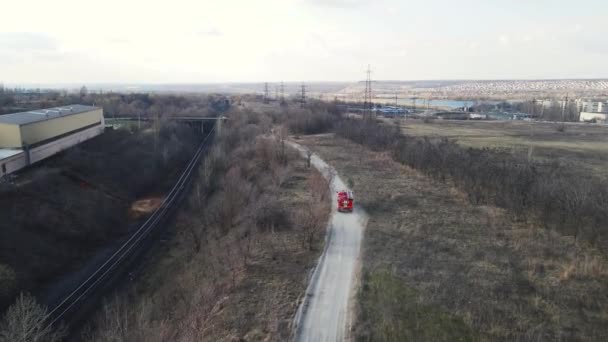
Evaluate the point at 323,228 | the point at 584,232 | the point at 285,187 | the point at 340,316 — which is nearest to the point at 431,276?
the point at 340,316

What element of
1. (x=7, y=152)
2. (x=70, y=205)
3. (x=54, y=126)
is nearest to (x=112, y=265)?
(x=70, y=205)

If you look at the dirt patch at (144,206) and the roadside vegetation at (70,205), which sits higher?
the roadside vegetation at (70,205)

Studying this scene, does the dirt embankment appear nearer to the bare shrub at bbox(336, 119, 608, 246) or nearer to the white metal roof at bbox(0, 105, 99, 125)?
the white metal roof at bbox(0, 105, 99, 125)

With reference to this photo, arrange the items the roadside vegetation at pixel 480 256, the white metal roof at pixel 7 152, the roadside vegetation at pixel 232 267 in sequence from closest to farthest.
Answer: the roadside vegetation at pixel 480 256
the roadside vegetation at pixel 232 267
the white metal roof at pixel 7 152

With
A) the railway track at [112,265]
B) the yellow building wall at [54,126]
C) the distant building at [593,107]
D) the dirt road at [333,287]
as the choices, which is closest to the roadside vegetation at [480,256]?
the dirt road at [333,287]

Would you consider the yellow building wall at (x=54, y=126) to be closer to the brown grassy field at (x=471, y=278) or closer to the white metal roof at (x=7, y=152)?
the white metal roof at (x=7, y=152)

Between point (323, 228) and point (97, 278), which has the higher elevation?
point (323, 228)

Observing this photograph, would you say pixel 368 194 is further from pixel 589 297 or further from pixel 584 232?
pixel 589 297

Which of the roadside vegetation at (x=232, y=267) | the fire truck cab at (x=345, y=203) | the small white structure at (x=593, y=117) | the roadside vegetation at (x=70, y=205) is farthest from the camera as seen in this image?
the small white structure at (x=593, y=117)
